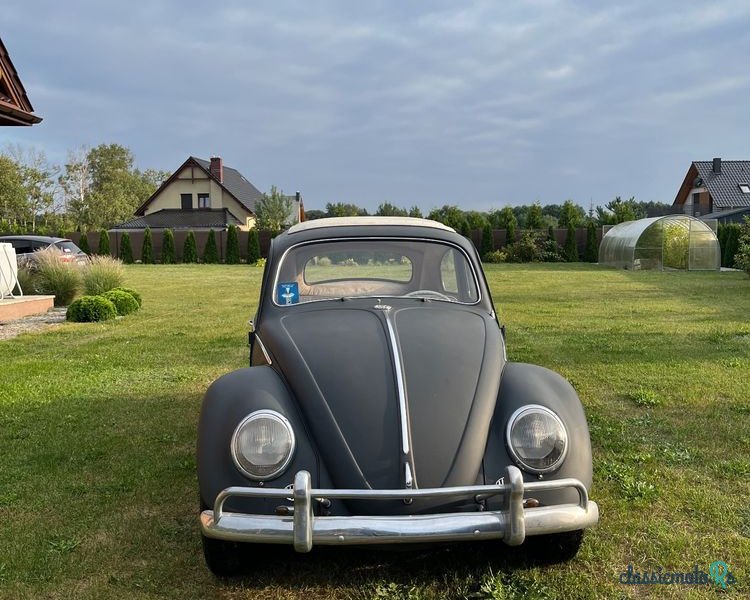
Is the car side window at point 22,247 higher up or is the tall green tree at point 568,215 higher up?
the tall green tree at point 568,215

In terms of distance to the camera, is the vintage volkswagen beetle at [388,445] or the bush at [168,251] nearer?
the vintage volkswagen beetle at [388,445]

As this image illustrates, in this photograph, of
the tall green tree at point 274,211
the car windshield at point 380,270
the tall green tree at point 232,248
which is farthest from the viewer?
the tall green tree at point 274,211

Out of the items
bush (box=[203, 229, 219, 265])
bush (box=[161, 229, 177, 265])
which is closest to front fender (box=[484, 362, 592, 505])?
bush (box=[203, 229, 219, 265])

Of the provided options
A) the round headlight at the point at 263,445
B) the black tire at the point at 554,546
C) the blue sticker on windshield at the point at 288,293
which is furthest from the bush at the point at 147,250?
the black tire at the point at 554,546

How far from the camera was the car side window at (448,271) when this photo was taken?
4426mm

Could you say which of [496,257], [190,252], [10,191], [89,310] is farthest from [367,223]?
[10,191]

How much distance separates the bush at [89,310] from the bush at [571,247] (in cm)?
2754

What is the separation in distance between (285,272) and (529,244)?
105 ft

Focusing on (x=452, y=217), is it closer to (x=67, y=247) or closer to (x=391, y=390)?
(x=67, y=247)

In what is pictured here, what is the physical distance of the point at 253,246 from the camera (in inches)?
1415

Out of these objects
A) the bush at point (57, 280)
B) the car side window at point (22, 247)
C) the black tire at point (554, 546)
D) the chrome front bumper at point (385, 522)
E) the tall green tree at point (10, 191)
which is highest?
the tall green tree at point (10, 191)

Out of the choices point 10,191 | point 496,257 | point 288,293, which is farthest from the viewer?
point 10,191

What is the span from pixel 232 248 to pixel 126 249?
5549mm

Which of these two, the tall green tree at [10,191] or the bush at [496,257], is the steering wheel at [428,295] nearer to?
the bush at [496,257]
